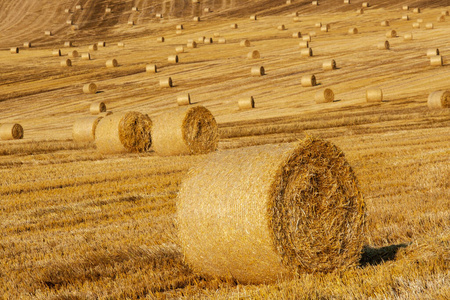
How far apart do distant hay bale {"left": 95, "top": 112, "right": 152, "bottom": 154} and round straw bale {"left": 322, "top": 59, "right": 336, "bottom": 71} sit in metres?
21.6

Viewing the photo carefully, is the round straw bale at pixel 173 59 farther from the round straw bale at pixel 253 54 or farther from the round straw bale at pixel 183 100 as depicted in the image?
the round straw bale at pixel 183 100

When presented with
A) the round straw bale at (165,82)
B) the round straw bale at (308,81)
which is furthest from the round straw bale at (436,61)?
the round straw bale at (165,82)

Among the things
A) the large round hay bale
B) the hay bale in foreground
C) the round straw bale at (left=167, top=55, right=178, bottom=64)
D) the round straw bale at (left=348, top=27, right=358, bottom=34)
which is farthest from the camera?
the round straw bale at (left=348, top=27, right=358, bottom=34)

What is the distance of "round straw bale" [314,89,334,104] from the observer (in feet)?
103

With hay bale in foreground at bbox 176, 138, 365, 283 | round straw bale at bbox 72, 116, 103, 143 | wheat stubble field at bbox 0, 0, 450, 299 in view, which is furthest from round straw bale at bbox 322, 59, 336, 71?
hay bale in foreground at bbox 176, 138, 365, 283

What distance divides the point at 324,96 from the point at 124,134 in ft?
44.8

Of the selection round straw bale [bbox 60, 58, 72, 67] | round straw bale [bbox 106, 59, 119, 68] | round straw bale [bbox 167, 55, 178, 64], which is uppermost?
round straw bale [bbox 60, 58, 72, 67]

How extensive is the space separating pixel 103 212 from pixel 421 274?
20.9 feet

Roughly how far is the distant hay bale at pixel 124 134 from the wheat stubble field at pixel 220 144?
54 cm

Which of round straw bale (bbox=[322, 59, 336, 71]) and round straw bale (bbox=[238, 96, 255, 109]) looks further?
round straw bale (bbox=[322, 59, 336, 71])

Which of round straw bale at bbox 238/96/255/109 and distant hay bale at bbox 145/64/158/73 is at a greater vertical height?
distant hay bale at bbox 145/64/158/73

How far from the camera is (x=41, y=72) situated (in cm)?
4800

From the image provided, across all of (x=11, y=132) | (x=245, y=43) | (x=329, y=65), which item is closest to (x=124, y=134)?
(x=11, y=132)

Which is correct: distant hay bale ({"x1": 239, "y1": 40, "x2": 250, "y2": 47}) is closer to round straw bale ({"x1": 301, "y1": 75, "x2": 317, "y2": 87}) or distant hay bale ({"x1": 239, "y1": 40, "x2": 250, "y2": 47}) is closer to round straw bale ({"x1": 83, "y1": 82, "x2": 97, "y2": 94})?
round straw bale ({"x1": 83, "y1": 82, "x2": 97, "y2": 94})
